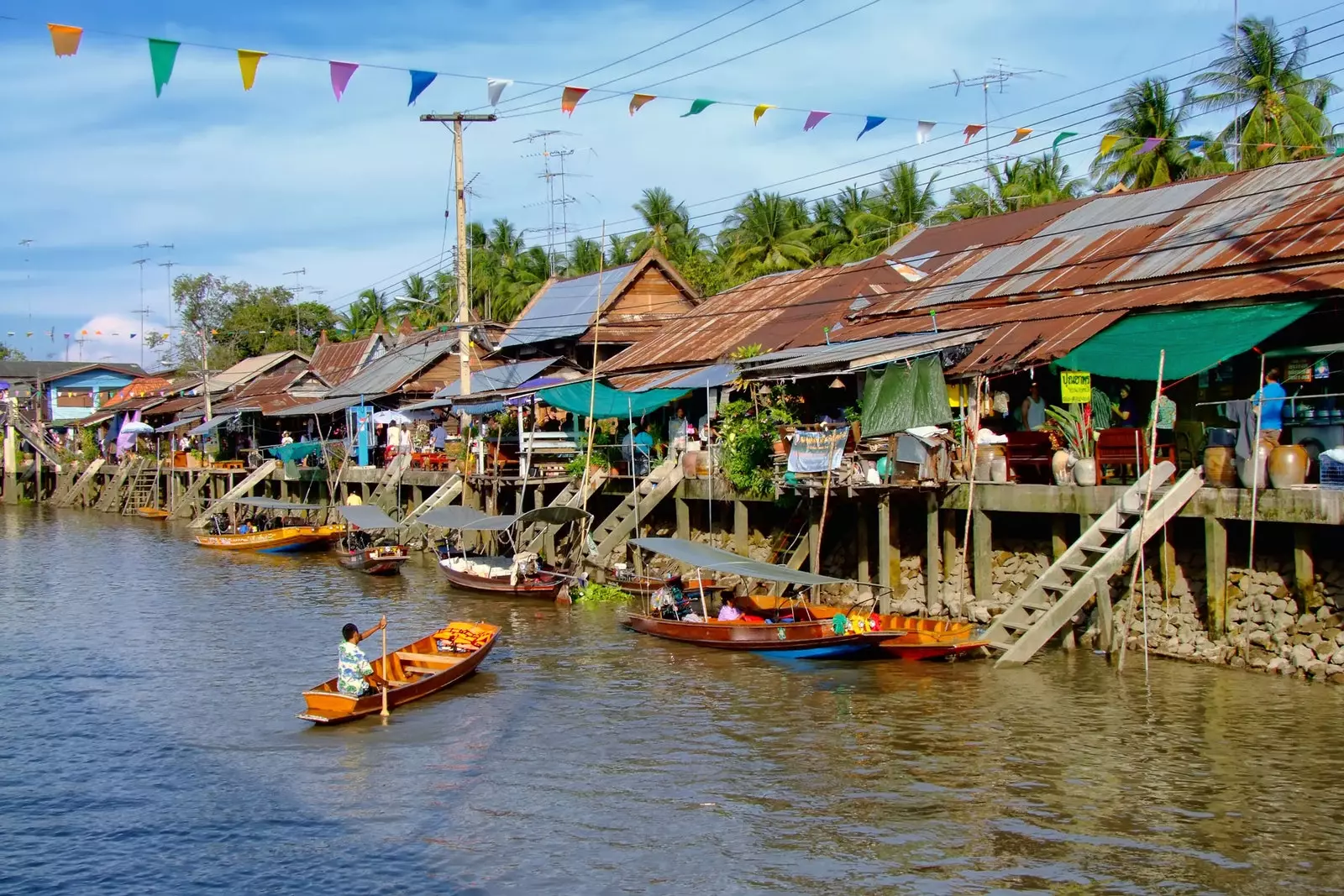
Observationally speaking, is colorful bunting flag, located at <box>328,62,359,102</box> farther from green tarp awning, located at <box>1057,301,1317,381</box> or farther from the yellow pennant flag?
green tarp awning, located at <box>1057,301,1317,381</box>

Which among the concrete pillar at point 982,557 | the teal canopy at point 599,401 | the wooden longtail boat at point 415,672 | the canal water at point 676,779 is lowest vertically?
the canal water at point 676,779

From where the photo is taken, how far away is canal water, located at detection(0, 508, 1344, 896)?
11.2 m

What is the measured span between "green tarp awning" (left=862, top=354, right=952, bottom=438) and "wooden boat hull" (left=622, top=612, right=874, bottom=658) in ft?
12.3

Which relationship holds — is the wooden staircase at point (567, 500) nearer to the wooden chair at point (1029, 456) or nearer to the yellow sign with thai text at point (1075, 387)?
the wooden chair at point (1029, 456)

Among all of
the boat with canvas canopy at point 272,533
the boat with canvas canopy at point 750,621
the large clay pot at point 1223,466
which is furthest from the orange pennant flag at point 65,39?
the boat with canvas canopy at point 272,533

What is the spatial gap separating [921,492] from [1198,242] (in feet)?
22.3

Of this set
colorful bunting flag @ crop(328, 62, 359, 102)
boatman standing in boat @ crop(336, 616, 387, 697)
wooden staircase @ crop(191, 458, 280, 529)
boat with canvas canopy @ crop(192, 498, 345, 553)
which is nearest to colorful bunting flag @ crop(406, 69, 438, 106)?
colorful bunting flag @ crop(328, 62, 359, 102)

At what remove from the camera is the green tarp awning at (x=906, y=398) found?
1983cm

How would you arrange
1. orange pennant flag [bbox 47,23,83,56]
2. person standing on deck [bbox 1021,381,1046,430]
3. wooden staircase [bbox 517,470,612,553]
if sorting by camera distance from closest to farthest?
orange pennant flag [bbox 47,23,83,56] < person standing on deck [bbox 1021,381,1046,430] < wooden staircase [bbox 517,470,612,553]

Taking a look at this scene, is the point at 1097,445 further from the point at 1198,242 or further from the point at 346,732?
the point at 346,732

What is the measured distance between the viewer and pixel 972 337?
21.6 metres

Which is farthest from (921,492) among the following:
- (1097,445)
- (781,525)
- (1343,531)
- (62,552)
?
(62,552)

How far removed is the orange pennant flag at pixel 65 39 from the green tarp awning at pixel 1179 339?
14710 mm

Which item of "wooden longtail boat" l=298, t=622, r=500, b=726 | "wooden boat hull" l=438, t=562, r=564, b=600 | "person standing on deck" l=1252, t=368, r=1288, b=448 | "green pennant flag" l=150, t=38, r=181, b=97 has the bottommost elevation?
"wooden longtail boat" l=298, t=622, r=500, b=726
